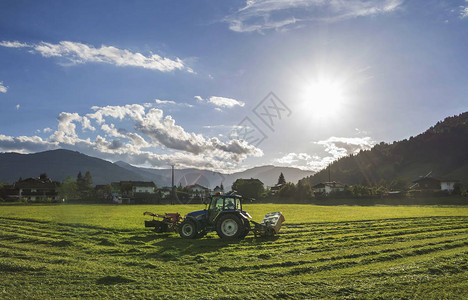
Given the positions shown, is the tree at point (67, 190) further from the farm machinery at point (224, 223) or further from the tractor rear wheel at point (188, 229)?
the farm machinery at point (224, 223)

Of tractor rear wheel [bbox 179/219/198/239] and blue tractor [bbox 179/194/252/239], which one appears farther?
tractor rear wheel [bbox 179/219/198/239]

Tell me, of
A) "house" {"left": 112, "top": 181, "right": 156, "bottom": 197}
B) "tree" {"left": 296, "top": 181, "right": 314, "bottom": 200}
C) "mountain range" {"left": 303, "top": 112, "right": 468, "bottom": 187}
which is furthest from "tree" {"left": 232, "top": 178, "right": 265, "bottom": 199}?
"mountain range" {"left": 303, "top": 112, "right": 468, "bottom": 187}

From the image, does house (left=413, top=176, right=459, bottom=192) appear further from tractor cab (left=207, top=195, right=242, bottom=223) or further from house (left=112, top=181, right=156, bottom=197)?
tractor cab (left=207, top=195, right=242, bottom=223)

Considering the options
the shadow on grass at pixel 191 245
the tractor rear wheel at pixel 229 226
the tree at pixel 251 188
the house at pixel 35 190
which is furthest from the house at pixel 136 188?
the tractor rear wheel at pixel 229 226

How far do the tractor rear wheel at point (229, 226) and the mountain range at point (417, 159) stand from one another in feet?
423

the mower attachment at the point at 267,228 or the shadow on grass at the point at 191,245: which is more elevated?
the mower attachment at the point at 267,228

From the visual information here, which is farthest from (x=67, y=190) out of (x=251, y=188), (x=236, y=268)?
(x=236, y=268)

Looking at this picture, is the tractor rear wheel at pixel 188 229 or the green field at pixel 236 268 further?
the tractor rear wheel at pixel 188 229

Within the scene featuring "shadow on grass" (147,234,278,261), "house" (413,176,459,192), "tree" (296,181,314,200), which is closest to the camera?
"shadow on grass" (147,234,278,261)

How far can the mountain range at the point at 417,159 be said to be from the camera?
443ft

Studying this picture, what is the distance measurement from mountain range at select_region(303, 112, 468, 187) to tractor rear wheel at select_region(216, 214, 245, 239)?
12905cm

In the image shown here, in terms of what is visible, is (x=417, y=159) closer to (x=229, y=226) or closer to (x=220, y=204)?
(x=220, y=204)

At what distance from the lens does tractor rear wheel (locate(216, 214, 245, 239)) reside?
47.0 feet

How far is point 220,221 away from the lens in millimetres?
14398
